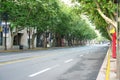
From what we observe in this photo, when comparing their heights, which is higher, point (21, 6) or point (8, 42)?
point (21, 6)

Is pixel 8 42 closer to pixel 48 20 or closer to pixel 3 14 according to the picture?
pixel 48 20

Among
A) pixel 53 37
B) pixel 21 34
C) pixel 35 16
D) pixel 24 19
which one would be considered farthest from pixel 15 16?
pixel 53 37

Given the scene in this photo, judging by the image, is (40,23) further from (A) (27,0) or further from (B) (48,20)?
(A) (27,0)

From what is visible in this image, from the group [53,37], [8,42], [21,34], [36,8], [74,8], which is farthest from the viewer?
[53,37]

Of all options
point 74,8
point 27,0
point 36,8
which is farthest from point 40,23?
point 74,8

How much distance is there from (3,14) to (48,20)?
49.1ft

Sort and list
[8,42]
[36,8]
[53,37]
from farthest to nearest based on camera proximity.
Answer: [53,37]
[8,42]
[36,8]

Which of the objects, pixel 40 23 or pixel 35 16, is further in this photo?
pixel 40 23

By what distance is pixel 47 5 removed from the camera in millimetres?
A: 57062

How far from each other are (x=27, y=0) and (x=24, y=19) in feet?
11.5

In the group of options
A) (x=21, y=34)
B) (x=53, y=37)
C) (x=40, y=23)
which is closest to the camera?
(x=40, y=23)

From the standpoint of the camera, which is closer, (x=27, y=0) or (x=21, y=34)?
(x=27, y=0)

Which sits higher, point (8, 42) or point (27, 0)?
point (27, 0)

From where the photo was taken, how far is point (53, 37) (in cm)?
9844
